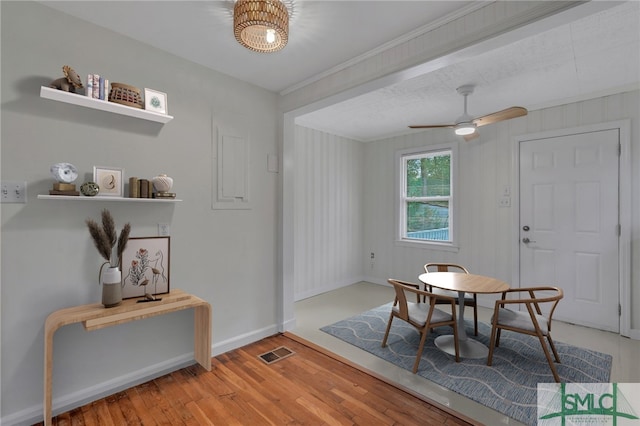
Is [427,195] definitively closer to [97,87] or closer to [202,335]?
[202,335]

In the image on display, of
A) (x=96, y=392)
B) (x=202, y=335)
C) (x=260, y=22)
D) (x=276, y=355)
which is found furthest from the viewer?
(x=276, y=355)

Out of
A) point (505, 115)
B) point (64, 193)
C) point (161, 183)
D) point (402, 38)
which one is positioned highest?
point (402, 38)

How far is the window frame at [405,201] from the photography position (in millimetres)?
4441

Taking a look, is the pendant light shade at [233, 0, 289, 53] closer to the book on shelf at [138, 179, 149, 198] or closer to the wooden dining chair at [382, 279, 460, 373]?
the book on shelf at [138, 179, 149, 198]

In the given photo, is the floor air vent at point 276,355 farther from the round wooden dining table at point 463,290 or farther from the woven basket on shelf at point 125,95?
the woven basket on shelf at point 125,95

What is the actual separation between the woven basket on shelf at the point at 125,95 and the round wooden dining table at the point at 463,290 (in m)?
2.78

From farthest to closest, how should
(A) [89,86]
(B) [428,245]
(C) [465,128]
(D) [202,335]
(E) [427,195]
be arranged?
(E) [427,195]
(B) [428,245]
(C) [465,128]
(D) [202,335]
(A) [89,86]

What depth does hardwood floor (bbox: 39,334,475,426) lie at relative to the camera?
1.90m

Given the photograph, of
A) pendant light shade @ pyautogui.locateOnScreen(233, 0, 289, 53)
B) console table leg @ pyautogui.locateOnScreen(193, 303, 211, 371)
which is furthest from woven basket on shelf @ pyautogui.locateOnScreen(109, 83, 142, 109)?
console table leg @ pyautogui.locateOnScreen(193, 303, 211, 371)

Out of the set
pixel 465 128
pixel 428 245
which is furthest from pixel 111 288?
pixel 428 245

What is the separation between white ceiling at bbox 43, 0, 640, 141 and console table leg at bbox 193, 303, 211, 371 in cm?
198

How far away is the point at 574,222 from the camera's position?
11.4 feet

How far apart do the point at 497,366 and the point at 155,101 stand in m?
3.42

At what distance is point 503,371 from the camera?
96.1 inches
